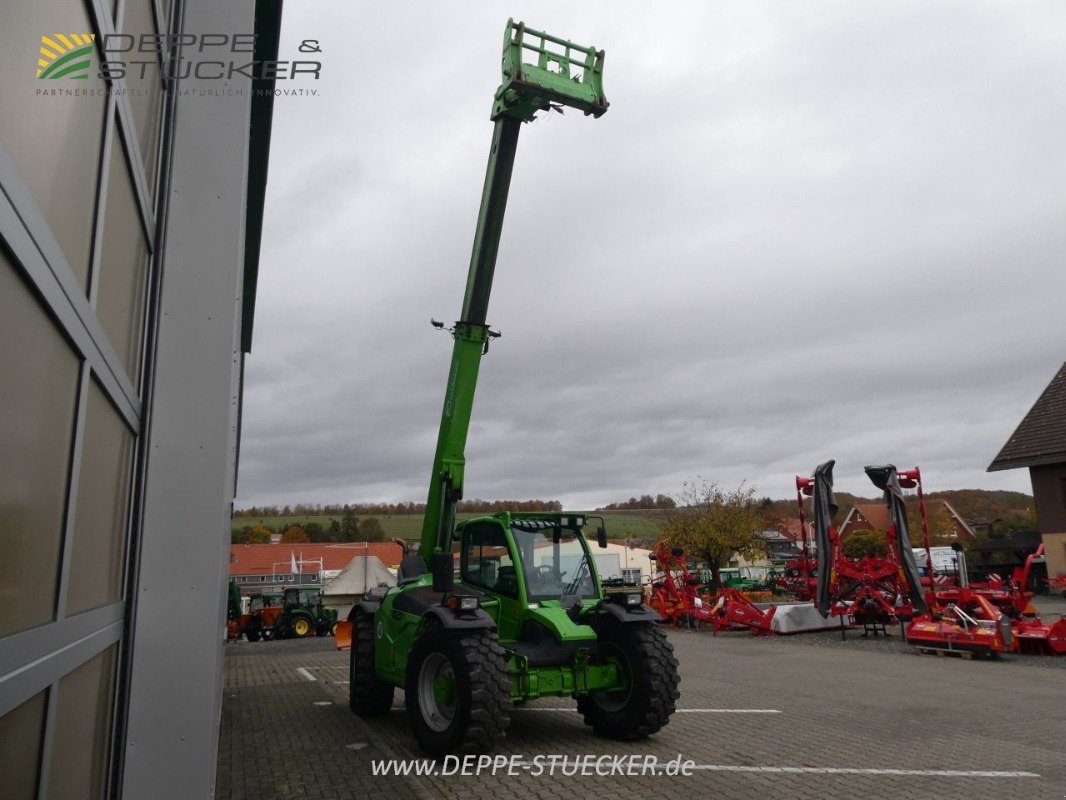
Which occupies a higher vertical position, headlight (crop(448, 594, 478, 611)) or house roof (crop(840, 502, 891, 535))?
house roof (crop(840, 502, 891, 535))

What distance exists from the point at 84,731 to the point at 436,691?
17.6 feet

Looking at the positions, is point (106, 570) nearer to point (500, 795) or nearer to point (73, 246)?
point (73, 246)

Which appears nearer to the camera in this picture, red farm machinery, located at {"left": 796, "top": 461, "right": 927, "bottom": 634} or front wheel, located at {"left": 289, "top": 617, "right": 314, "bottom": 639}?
red farm machinery, located at {"left": 796, "top": 461, "right": 927, "bottom": 634}

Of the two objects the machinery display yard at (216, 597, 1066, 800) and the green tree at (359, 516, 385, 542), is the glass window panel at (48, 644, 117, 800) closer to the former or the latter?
the machinery display yard at (216, 597, 1066, 800)

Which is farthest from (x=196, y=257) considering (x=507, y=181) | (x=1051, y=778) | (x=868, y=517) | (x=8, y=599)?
(x=868, y=517)

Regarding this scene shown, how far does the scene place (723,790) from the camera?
595 cm

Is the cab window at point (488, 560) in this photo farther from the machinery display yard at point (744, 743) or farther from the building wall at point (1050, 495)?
the building wall at point (1050, 495)

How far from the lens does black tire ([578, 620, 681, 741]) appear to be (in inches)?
289

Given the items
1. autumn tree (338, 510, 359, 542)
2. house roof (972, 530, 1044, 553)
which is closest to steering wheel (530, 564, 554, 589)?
house roof (972, 530, 1044, 553)

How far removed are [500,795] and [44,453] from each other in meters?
5.21

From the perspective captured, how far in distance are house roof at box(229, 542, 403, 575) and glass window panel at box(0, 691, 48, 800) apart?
46.2m

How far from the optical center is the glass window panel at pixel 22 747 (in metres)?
1.57

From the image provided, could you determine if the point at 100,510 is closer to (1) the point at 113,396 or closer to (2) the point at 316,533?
(1) the point at 113,396

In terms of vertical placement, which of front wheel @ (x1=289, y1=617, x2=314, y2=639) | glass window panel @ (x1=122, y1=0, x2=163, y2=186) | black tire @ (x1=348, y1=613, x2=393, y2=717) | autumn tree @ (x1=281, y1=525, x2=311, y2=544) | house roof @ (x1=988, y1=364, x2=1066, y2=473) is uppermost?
house roof @ (x1=988, y1=364, x2=1066, y2=473)
